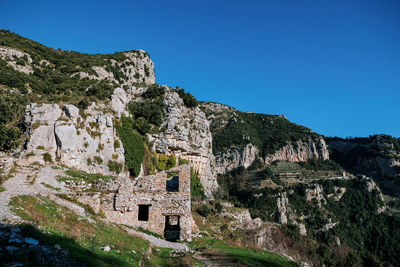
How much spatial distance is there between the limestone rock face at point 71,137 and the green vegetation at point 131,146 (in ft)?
6.08

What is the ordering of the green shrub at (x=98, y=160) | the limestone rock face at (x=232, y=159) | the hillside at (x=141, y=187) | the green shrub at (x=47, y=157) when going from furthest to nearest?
1. the limestone rock face at (x=232, y=159)
2. the green shrub at (x=98, y=160)
3. the green shrub at (x=47, y=157)
4. the hillside at (x=141, y=187)

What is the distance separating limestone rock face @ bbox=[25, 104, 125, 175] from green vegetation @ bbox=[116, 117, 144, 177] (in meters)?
1.85

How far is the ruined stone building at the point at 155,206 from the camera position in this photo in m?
17.5

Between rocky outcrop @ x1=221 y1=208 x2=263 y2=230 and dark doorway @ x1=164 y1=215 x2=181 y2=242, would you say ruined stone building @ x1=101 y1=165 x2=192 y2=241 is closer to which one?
dark doorway @ x1=164 y1=215 x2=181 y2=242

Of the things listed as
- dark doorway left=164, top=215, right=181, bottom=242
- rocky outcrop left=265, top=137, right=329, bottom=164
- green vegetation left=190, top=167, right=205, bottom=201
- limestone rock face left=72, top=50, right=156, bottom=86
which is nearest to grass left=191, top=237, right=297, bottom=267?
dark doorway left=164, top=215, right=181, bottom=242

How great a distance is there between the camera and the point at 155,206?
18406 millimetres

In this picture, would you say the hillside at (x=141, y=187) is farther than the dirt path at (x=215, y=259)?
No

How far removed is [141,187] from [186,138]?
88.3ft

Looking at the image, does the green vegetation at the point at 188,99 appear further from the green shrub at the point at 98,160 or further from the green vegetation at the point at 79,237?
the green vegetation at the point at 79,237

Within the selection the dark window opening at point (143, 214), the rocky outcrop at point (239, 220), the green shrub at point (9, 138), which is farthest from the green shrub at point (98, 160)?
the rocky outcrop at point (239, 220)

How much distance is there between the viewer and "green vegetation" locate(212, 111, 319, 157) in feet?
377

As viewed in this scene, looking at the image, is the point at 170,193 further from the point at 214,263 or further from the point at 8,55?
the point at 8,55

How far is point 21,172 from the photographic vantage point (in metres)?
17.9

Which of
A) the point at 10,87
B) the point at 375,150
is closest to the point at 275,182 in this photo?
the point at 375,150
